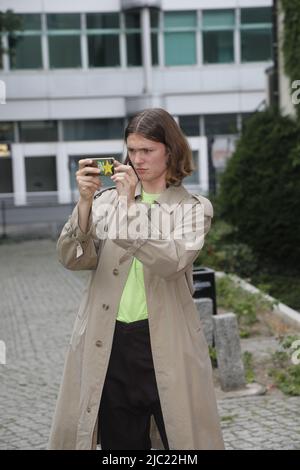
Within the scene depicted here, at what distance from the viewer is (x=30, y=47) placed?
37.7 meters

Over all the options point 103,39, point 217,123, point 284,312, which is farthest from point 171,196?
point 217,123

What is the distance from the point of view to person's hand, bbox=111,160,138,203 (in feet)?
10.4

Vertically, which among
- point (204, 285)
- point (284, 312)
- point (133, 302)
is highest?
point (133, 302)

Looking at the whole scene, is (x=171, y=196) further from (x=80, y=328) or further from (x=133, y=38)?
(x=133, y=38)

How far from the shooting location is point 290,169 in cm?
1267

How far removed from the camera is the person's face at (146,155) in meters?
3.38

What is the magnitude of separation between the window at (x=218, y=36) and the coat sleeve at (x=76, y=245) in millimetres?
35649

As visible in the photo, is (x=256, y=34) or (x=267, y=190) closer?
(x=267, y=190)

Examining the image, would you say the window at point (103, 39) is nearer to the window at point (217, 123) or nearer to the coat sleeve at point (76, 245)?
the window at point (217, 123)

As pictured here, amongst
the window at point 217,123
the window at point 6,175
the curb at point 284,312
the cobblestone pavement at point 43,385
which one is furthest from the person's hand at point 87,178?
the window at point 217,123

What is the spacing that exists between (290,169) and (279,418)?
23.5 feet

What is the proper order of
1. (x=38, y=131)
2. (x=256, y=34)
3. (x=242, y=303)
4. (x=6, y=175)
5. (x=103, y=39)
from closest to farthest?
(x=242, y=303)
(x=6, y=175)
(x=103, y=39)
(x=256, y=34)
(x=38, y=131)

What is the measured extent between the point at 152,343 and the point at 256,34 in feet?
122

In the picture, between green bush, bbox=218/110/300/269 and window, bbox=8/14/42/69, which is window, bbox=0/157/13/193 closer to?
window, bbox=8/14/42/69
